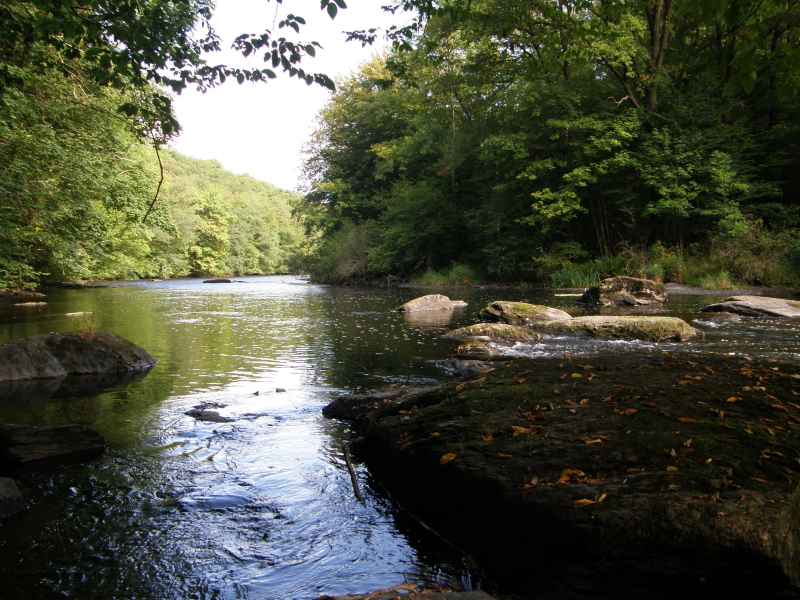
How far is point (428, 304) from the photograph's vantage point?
1870 centimetres

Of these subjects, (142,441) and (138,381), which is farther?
(138,381)

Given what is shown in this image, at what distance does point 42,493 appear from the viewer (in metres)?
4.40

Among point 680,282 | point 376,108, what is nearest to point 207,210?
point 376,108

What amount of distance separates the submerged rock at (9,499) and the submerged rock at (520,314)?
10.6m

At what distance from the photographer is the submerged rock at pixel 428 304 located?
18375mm

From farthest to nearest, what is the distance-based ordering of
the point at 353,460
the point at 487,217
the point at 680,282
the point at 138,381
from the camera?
the point at 487,217 → the point at 680,282 → the point at 138,381 → the point at 353,460

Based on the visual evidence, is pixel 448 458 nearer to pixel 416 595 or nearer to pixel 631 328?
pixel 416 595

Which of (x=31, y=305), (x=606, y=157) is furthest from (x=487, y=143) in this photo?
(x=31, y=305)

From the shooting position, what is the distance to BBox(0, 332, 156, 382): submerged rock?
8625 millimetres

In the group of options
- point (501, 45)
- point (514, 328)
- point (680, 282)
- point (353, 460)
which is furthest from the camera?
point (501, 45)

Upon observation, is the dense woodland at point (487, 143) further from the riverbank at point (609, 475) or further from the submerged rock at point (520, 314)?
the submerged rock at point (520, 314)

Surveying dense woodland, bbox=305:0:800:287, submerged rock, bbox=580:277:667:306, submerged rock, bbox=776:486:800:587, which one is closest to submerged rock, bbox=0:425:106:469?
submerged rock, bbox=776:486:800:587

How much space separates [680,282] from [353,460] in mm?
20987

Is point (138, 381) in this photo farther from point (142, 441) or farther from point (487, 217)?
point (487, 217)
